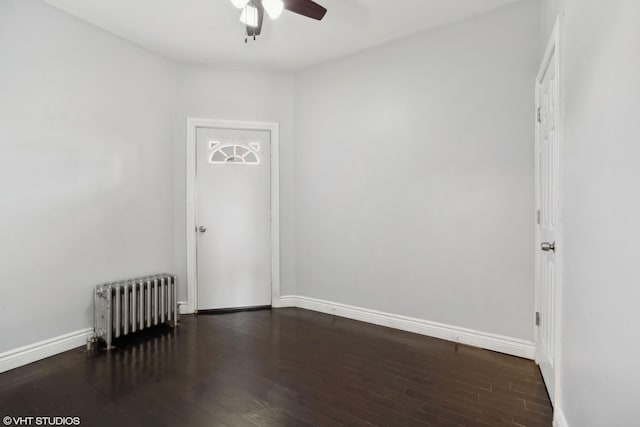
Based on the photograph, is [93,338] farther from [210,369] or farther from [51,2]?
[51,2]

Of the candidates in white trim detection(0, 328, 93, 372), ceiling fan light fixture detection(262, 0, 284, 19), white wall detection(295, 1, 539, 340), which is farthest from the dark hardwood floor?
ceiling fan light fixture detection(262, 0, 284, 19)

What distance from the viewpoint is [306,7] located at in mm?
2250

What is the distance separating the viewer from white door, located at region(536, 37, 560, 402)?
188 centimetres

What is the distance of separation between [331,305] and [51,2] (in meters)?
3.69

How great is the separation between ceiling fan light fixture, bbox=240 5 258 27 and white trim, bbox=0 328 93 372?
9.57ft

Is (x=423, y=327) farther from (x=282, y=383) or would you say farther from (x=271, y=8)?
(x=271, y=8)

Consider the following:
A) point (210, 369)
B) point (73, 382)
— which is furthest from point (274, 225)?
point (73, 382)

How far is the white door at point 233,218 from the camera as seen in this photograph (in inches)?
147

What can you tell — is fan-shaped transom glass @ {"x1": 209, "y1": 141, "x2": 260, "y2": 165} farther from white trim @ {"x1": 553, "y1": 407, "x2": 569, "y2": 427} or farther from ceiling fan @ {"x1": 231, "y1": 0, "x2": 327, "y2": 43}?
white trim @ {"x1": 553, "y1": 407, "x2": 569, "y2": 427}

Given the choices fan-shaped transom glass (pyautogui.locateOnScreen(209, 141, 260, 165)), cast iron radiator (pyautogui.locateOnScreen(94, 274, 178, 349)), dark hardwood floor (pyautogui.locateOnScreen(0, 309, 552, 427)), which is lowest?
dark hardwood floor (pyautogui.locateOnScreen(0, 309, 552, 427))

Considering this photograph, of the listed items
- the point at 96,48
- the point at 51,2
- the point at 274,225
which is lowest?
the point at 274,225

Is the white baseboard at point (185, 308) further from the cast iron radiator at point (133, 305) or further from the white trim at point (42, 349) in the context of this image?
the white trim at point (42, 349)

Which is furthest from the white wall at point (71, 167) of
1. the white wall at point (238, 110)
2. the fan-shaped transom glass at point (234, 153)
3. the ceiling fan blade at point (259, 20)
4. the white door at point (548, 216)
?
the white door at point (548, 216)

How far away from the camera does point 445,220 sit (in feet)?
9.77
